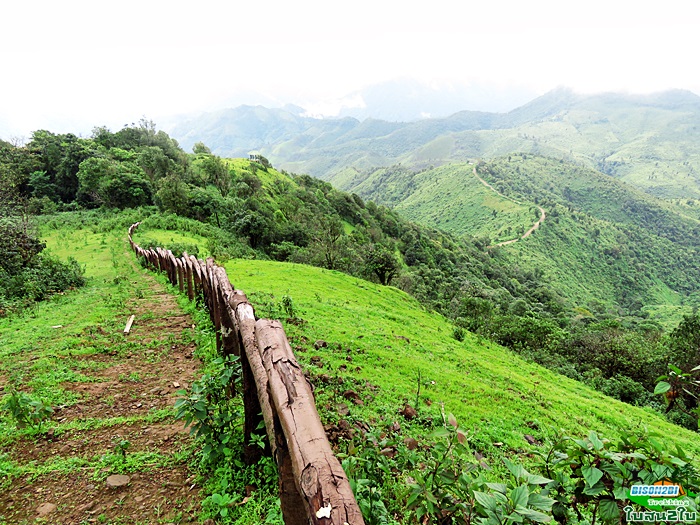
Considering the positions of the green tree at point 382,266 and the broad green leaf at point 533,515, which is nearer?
the broad green leaf at point 533,515

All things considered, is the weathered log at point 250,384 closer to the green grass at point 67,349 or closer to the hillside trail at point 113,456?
the hillside trail at point 113,456

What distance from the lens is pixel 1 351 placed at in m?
8.55

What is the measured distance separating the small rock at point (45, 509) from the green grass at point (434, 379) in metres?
3.64

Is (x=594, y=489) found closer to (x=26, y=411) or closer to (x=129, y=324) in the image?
(x=26, y=411)

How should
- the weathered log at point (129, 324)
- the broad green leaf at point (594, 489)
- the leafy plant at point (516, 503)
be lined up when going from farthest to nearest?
the weathered log at point (129, 324) → the broad green leaf at point (594, 489) → the leafy plant at point (516, 503)

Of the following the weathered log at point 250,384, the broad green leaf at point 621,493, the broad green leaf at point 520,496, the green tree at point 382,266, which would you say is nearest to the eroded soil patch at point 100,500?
the weathered log at point 250,384

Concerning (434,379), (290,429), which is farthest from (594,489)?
(434,379)

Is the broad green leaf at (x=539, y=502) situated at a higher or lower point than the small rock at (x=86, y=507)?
higher

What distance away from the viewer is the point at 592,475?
7.12 ft

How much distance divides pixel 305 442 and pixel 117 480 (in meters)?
3.45

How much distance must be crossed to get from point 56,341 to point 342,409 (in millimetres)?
7893

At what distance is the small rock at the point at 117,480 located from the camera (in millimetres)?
4367

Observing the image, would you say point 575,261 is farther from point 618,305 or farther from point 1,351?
point 1,351

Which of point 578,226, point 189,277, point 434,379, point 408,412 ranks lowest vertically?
point 578,226
